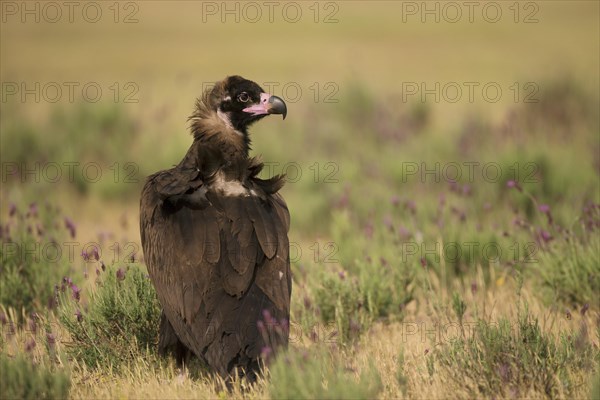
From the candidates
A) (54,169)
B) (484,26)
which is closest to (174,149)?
(54,169)

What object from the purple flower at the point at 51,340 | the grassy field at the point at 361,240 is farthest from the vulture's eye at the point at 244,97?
the purple flower at the point at 51,340

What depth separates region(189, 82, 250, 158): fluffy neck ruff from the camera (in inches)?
222

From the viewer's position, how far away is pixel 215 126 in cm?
571

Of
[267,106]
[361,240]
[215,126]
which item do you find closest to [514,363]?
[267,106]

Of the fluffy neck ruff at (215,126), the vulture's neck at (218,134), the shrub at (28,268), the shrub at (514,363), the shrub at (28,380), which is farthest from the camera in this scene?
the shrub at (28,268)

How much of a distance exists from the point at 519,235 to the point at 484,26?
97.2 feet

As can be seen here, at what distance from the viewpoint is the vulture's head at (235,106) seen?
5762 millimetres

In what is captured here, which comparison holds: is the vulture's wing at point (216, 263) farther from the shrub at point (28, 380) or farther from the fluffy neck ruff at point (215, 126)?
the shrub at point (28, 380)

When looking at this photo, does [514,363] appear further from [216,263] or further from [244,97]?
[244,97]

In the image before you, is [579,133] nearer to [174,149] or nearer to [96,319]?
[174,149]

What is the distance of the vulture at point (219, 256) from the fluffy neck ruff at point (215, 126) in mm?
13

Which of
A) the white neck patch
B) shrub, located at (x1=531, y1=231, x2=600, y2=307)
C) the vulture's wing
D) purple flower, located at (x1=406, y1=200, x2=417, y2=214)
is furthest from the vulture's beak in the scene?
shrub, located at (x1=531, y1=231, x2=600, y2=307)

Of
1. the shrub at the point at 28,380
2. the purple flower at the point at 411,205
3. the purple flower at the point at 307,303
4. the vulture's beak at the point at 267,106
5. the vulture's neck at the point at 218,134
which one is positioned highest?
the vulture's beak at the point at 267,106

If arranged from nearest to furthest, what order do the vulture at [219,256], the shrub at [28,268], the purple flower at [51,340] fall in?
the vulture at [219,256]
the purple flower at [51,340]
the shrub at [28,268]
